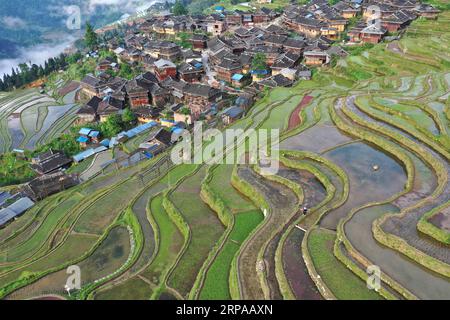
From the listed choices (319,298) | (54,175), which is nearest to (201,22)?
(54,175)

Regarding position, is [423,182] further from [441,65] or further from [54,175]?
[54,175]

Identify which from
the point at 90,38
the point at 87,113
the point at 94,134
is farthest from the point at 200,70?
→ the point at 90,38

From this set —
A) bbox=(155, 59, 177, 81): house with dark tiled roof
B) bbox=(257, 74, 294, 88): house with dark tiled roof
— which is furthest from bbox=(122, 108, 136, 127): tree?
bbox=(257, 74, 294, 88): house with dark tiled roof

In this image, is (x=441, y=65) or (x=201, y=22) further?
(x=201, y=22)

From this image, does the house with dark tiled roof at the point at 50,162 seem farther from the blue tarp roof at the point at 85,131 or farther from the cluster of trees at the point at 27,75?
the cluster of trees at the point at 27,75

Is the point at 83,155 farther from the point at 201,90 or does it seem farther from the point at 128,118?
the point at 201,90

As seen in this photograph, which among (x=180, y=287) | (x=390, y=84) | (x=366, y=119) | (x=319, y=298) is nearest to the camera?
(x=319, y=298)
